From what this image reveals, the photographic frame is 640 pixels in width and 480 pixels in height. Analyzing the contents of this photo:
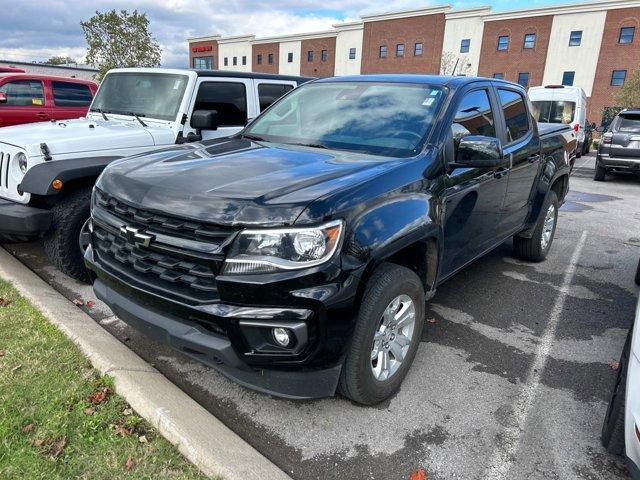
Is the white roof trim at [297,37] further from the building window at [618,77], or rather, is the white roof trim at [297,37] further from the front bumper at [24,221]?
the front bumper at [24,221]

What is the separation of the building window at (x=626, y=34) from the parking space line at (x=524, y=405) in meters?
44.1

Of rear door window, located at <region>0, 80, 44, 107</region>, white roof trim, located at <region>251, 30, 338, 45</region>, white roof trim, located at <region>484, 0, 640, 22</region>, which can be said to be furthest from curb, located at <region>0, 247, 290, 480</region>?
white roof trim, located at <region>251, 30, 338, 45</region>

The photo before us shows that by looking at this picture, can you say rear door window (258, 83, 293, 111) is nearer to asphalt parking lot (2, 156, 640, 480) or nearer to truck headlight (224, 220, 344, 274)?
asphalt parking lot (2, 156, 640, 480)

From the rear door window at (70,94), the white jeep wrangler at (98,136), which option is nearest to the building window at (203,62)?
the rear door window at (70,94)

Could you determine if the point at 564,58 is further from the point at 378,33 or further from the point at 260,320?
the point at 260,320

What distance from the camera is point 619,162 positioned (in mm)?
12055

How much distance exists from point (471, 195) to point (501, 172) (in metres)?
0.64

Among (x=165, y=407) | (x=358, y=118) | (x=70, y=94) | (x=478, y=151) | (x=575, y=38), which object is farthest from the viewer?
(x=575, y=38)

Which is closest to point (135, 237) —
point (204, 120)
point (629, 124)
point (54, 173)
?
point (54, 173)

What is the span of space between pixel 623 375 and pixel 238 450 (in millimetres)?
1892

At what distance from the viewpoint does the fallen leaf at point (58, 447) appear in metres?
2.32

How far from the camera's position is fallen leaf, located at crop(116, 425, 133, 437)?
2470mm

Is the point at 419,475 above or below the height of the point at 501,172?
below

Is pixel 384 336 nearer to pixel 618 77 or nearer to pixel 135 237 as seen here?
pixel 135 237
